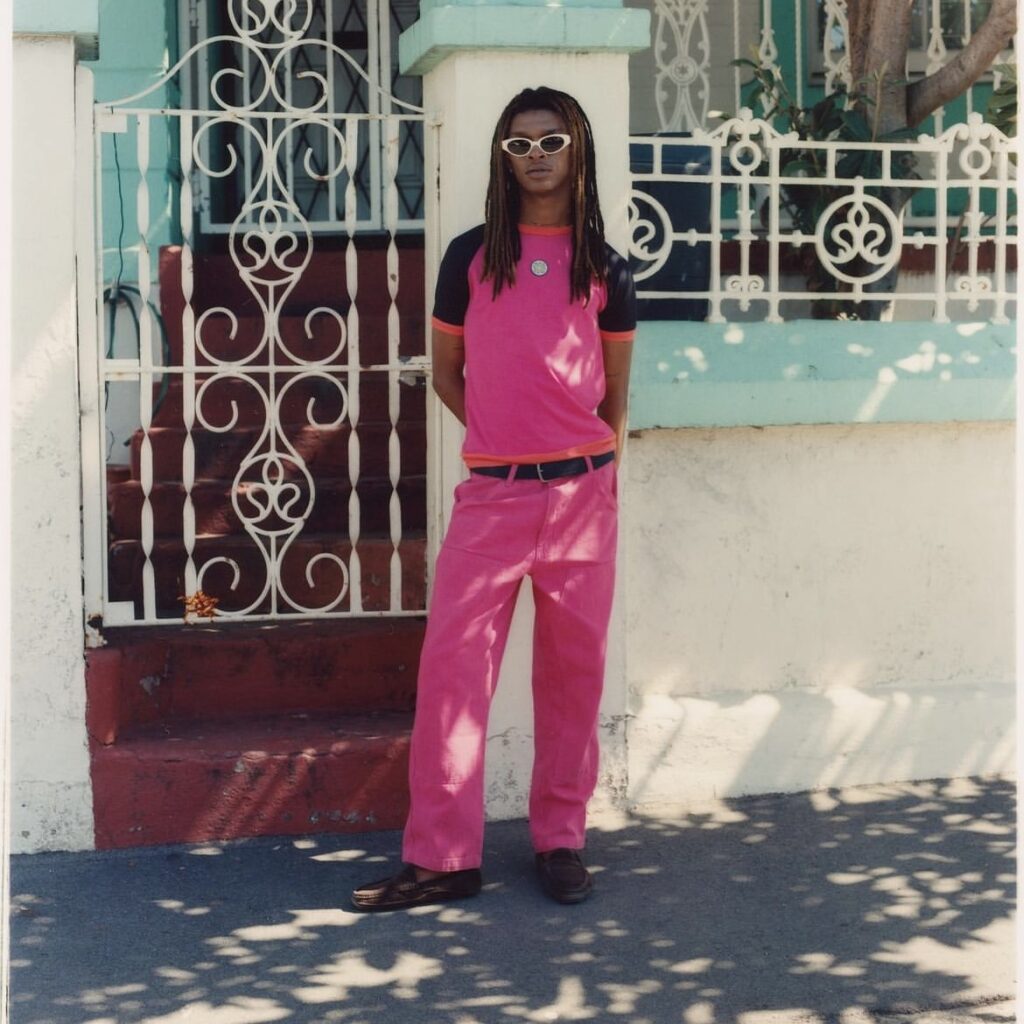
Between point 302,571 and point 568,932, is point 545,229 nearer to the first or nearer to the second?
point 302,571

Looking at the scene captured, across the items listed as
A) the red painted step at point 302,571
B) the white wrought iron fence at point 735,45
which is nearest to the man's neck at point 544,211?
the red painted step at point 302,571

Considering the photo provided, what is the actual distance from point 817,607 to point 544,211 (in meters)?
1.80

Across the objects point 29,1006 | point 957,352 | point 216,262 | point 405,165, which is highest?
point 405,165

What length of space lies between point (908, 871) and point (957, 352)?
1.81 m

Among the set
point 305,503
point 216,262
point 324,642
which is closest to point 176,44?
point 216,262

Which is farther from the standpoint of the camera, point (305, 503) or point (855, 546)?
A: point (305, 503)

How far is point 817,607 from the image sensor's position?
5.47 m

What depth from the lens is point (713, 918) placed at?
4.34 meters

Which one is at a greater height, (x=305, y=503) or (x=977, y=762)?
(x=305, y=503)

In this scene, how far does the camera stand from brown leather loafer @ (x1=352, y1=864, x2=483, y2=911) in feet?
14.4

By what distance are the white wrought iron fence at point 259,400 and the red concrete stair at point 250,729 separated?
0.45ft

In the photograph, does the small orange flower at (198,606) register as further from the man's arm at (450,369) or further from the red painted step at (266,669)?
the man's arm at (450,369)

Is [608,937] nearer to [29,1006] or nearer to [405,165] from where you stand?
[29,1006]

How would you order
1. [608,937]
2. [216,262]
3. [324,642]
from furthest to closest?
[216,262], [324,642], [608,937]
